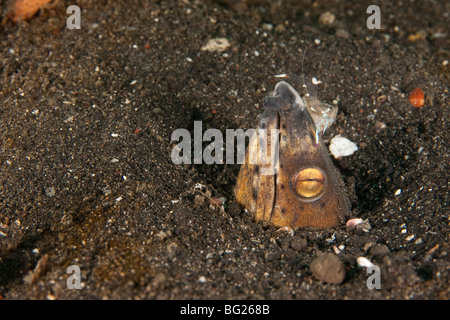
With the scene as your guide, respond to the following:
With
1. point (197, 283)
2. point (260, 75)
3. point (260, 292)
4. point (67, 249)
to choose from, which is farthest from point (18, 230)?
point (260, 75)

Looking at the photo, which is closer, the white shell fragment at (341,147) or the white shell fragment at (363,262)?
the white shell fragment at (363,262)

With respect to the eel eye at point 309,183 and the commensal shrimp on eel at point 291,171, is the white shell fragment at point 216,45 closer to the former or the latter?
the commensal shrimp on eel at point 291,171

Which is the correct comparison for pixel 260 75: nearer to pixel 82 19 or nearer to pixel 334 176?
pixel 334 176

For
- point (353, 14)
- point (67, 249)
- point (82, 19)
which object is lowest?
point (67, 249)

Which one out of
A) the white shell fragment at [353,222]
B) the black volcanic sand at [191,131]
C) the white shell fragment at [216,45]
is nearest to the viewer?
the black volcanic sand at [191,131]

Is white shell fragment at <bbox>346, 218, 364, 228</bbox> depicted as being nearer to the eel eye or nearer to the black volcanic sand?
the black volcanic sand

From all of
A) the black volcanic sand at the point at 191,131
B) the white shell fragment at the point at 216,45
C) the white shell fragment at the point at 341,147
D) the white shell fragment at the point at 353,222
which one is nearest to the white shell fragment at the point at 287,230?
the black volcanic sand at the point at 191,131

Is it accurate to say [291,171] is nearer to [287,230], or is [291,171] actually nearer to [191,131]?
[287,230]
